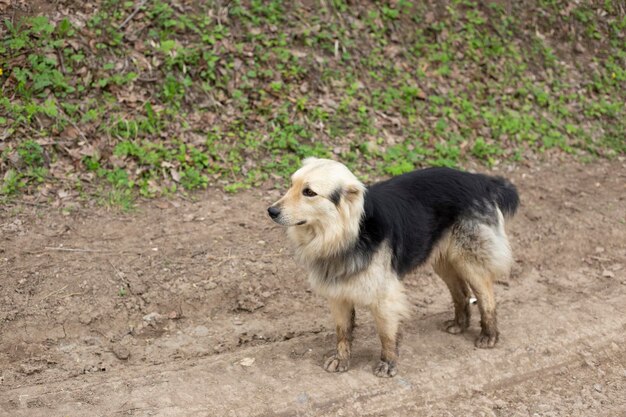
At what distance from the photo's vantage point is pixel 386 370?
207 inches

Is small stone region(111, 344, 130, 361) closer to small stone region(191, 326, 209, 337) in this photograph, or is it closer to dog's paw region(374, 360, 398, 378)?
small stone region(191, 326, 209, 337)

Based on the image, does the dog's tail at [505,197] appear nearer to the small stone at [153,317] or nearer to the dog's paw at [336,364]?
the dog's paw at [336,364]

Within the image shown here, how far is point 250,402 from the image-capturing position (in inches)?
192

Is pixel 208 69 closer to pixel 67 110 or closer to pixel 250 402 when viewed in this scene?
pixel 67 110

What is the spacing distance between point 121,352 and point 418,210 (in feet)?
9.45

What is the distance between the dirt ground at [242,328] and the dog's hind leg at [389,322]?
11 centimetres

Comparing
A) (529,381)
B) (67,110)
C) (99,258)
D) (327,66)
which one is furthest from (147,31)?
(529,381)

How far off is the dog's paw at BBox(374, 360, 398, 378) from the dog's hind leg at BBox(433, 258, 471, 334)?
100 centimetres

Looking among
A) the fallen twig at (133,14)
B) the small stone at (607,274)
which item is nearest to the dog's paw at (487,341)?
the small stone at (607,274)

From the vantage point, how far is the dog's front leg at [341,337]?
5.31m

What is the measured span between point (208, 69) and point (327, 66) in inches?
75.0

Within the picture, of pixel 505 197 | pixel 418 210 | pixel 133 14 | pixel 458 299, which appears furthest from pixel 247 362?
pixel 133 14

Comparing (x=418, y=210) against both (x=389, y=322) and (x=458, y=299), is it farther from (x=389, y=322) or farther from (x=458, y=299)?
(x=458, y=299)

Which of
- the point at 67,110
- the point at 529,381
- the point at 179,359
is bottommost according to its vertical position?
the point at 179,359
